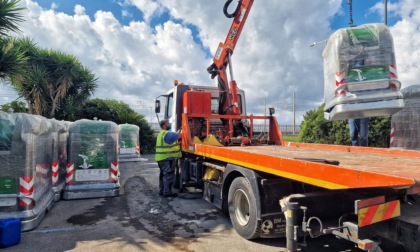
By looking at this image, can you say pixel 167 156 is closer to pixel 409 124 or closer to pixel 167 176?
pixel 167 176

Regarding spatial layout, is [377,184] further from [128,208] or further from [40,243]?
[128,208]

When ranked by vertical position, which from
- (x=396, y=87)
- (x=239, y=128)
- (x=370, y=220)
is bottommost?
(x=370, y=220)

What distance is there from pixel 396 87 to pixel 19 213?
620 centimetres

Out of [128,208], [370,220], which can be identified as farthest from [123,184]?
[370,220]

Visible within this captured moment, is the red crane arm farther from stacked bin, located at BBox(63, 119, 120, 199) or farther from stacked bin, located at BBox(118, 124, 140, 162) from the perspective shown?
stacked bin, located at BBox(118, 124, 140, 162)

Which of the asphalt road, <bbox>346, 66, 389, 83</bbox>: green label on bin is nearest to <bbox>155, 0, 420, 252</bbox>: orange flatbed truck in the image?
the asphalt road

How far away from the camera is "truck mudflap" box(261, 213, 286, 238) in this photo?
154 inches

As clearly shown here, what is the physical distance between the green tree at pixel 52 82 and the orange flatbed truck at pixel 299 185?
10687 millimetres

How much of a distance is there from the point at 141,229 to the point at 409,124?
6.17 metres

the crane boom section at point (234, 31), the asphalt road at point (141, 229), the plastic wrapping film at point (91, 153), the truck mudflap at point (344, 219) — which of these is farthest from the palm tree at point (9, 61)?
the truck mudflap at point (344, 219)

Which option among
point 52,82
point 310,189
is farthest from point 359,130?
point 52,82

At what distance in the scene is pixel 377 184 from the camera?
2309 mm

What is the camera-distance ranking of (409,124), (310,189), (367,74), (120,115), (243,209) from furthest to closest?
(120,115) < (409,124) < (367,74) < (243,209) < (310,189)

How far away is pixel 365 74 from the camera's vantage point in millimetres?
5004
